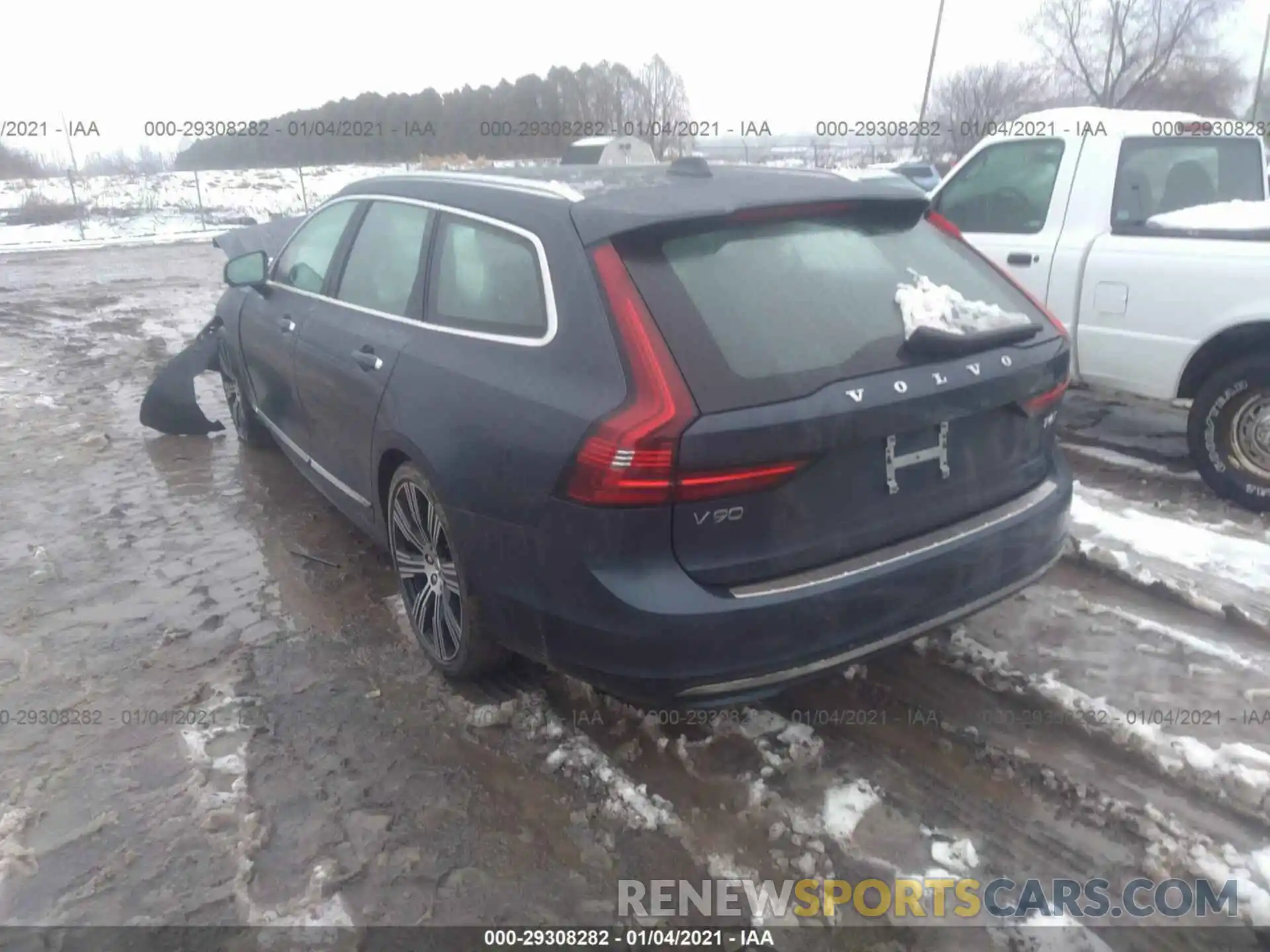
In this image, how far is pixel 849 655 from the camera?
8.76ft

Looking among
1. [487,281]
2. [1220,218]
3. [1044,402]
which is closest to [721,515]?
[487,281]

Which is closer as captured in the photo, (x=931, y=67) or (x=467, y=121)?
(x=931, y=67)

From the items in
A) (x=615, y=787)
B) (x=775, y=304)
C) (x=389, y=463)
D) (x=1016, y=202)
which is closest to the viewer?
(x=775, y=304)

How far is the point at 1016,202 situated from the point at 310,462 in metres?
4.33

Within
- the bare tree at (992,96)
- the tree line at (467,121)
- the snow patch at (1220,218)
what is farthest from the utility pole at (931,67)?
the snow patch at (1220,218)

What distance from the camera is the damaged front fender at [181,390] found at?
659 centimetres

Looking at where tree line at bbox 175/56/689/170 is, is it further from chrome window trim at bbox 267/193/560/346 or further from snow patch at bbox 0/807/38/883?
snow patch at bbox 0/807/38/883

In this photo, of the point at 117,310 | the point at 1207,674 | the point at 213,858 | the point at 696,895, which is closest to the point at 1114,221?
the point at 1207,674

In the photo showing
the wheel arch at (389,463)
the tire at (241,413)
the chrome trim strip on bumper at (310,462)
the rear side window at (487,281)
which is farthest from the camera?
the tire at (241,413)

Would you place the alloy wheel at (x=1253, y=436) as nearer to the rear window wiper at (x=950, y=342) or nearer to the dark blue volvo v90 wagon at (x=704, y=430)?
the dark blue volvo v90 wagon at (x=704, y=430)

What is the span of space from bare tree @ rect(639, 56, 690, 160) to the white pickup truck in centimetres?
3627

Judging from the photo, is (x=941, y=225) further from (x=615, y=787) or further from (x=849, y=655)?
(x=615, y=787)

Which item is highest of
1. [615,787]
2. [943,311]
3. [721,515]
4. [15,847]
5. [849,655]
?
[943,311]

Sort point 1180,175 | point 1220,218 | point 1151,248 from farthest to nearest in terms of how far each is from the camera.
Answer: point 1180,175
point 1151,248
point 1220,218
